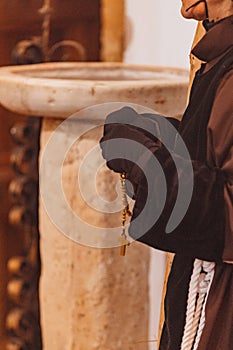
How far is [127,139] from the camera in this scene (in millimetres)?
890

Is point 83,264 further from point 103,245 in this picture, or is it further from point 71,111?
point 71,111

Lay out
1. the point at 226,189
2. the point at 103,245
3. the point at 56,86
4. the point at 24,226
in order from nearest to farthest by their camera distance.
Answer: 1. the point at 226,189
2. the point at 56,86
3. the point at 103,245
4. the point at 24,226

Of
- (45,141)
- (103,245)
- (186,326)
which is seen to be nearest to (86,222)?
(103,245)

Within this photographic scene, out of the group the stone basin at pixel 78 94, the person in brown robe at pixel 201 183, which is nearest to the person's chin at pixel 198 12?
the person in brown robe at pixel 201 183

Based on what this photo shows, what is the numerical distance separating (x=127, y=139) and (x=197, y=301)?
199mm

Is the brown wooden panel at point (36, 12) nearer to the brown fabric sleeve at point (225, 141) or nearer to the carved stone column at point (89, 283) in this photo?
the carved stone column at point (89, 283)

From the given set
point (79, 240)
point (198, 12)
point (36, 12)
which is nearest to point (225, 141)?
point (198, 12)

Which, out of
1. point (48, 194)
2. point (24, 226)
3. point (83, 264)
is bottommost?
point (24, 226)

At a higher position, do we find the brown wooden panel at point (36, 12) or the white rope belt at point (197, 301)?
the brown wooden panel at point (36, 12)

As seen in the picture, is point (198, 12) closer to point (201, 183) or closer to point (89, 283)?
point (201, 183)

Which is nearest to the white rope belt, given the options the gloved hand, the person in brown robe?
the person in brown robe

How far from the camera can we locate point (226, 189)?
0.82 meters

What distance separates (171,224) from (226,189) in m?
0.07

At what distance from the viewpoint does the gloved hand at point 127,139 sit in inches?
34.5
